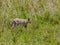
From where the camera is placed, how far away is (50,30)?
21.0ft

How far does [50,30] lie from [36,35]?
385 mm

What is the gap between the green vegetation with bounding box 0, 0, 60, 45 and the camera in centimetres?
603

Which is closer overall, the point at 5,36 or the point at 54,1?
the point at 5,36

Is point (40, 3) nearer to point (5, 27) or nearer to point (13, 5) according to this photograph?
point (13, 5)

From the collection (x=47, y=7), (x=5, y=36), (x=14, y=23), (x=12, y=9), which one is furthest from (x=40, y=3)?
(x=5, y=36)

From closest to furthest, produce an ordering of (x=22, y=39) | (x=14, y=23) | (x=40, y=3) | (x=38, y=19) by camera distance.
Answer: (x=22, y=39), (x=14, y=23), (x=38, y=19), (x=40, y=3)

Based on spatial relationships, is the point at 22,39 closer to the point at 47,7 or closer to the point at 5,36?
the point at 5,36

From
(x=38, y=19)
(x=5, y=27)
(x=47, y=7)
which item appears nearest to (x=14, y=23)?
(x=5, y=27)

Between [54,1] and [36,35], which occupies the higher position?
[54,1]

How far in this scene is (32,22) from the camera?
21.8 feet

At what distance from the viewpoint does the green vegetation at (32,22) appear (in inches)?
237

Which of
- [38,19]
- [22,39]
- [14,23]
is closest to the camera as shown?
[22,39]

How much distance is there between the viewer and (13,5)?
722 centimetres

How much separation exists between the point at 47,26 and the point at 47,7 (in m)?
0.78
